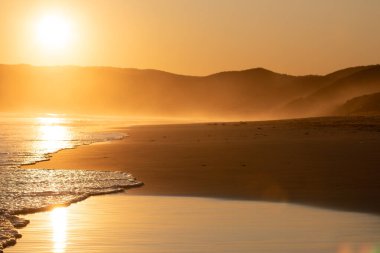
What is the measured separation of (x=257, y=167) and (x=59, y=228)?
11.7 m

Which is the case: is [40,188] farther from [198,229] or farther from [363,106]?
[363,106]

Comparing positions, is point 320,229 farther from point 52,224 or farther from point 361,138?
point 361,138

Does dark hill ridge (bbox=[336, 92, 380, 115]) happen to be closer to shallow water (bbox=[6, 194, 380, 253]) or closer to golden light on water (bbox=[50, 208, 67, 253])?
shallow water (bbox=[6, 194, 380, 253])

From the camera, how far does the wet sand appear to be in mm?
18812

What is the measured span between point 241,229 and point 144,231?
5.94ft

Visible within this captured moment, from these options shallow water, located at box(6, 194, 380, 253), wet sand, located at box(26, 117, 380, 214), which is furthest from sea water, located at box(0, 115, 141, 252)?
wet sand, located at box(26, 117, 380, 214)

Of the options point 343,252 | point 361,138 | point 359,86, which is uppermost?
point 359,86

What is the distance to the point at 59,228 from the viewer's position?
46.6 feet

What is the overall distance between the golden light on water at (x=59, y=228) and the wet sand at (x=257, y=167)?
11.9ft

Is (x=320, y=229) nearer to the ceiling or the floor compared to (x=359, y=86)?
nearer to the floor

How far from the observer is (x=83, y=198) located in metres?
18.4

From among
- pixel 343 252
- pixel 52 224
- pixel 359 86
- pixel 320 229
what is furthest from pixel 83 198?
pixel 359 86

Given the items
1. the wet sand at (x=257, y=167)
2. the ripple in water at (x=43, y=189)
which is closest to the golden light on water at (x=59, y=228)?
the ripple in water at (x=43, y=189)

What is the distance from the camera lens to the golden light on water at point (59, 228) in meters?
12.6
